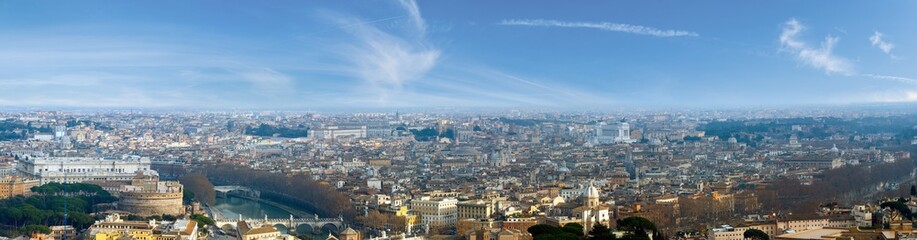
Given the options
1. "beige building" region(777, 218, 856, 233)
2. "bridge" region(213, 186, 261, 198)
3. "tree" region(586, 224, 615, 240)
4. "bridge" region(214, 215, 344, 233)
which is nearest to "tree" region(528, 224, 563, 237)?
"tree" region(586, 224, 615, 240)

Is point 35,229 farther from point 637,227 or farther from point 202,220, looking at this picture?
point 637,227

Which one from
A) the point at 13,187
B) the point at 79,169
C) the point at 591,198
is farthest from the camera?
the point at 79,169

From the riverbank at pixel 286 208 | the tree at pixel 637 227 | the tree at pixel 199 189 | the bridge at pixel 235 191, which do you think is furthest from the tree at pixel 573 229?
the bridge at pixel 235 191

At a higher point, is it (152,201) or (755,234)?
(755,234)

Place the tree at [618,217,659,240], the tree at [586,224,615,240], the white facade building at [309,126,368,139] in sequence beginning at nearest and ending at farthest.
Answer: the tree at [586,224,615,240]
the tree at [618,217,659,240]
the white facade building at [309,126,368,139]

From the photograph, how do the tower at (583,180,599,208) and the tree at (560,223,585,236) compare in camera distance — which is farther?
the tower at (583,180,599,208)

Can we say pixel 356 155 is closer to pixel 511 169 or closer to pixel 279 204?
pixel 511 169

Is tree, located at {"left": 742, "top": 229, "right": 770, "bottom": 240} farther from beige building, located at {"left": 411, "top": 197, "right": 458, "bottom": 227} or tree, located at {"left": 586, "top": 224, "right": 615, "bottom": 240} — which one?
beige building, located at {"left": 411, "top": 197, "right": 458, "bottom": 227}

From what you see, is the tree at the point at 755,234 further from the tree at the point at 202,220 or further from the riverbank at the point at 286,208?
the riverbank at the point at 286,208

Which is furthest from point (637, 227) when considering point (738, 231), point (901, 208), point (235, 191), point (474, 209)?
point (235, 191)

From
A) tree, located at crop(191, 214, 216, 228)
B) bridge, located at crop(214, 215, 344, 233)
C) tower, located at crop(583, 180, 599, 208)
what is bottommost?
bridge, located at crop(214, 215, 344, 233)

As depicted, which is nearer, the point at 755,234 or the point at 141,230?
the point at 755,234
